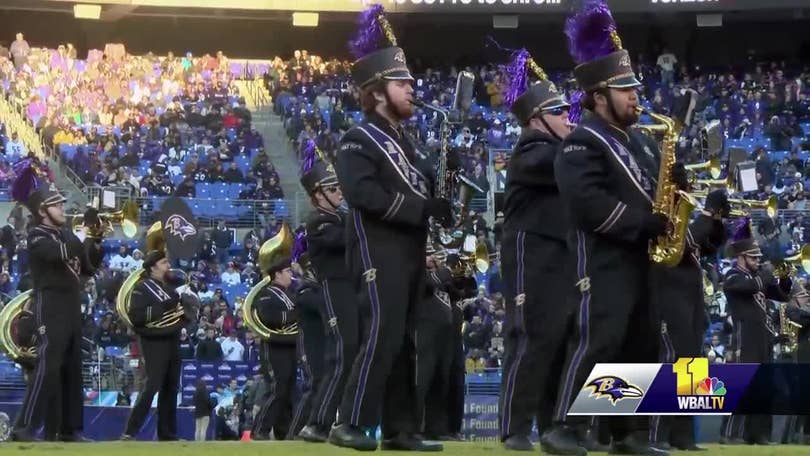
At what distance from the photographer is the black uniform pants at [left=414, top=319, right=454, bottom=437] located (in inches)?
502

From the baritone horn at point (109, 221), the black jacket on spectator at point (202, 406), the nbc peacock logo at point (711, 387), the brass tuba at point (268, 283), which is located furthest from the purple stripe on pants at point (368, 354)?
the black jacket on spectator at point (202, 406)

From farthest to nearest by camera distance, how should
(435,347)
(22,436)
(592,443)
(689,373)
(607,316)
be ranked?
(435,347) < (22,436) < (689,373) < (592,443) < (607,316)

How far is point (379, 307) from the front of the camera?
778 centimetres

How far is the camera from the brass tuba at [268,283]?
563 inches

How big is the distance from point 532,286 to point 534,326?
24cm

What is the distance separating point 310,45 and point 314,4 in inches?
113

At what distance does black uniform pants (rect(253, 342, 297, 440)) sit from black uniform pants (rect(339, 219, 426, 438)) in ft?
20.3

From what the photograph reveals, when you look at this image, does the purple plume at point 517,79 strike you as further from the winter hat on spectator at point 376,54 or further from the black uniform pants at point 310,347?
the black uniform pants at point 310,347

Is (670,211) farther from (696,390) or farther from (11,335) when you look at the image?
(11,335)

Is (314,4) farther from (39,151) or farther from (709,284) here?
(709,284)

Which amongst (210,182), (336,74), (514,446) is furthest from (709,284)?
(336,74)

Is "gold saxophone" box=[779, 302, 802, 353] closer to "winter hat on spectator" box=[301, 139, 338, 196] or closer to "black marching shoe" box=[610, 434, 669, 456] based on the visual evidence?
"winter hat on spectator" box=[301, 139, 338, 196]

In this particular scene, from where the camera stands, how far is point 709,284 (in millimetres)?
16766

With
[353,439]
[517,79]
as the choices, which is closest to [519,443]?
[353,439]
